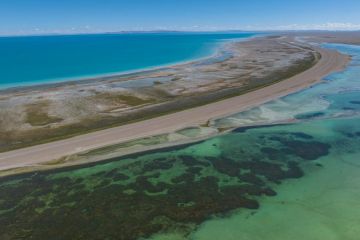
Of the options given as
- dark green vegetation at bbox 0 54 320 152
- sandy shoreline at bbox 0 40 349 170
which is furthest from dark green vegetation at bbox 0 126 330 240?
dark green vegetation at bbox 0 54 320 152

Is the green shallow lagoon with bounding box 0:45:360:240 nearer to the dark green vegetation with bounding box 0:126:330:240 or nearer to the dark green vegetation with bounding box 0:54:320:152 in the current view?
the dark green vegetation with bounding box 0:126:330:240

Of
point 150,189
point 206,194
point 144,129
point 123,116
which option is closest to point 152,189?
point 150,189

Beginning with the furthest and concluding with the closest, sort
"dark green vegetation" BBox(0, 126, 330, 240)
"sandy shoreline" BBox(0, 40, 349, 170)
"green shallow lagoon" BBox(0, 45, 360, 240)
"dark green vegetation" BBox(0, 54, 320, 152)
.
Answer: "dark green vegetation" BBox(0, 54, 320, 152) → "sandy shoreline" BBox(0, 40, 349, 170) → "dark green vegetation" BBox(0, 126, 330, 240) → "green shallow lagoon" BBox(0, 45, 360, 240)

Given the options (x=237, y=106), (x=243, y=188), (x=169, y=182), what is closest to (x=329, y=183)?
(x=243, y=188)

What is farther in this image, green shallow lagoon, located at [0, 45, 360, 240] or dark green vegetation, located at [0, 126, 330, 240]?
dark green vegetation, located at [0, 126, 330, 240]

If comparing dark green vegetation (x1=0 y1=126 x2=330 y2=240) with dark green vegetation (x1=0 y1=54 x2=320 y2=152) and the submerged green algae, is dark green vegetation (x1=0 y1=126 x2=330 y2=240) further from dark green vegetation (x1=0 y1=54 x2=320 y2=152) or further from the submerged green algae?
dark green vegetation (x1=0 y1=54 x2=320 y2=152)

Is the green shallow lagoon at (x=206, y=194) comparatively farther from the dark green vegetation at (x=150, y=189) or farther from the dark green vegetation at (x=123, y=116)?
the dark green vegetation at (x=123, y=116)

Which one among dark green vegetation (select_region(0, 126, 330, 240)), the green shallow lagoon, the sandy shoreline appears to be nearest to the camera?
the green shallow lagoon

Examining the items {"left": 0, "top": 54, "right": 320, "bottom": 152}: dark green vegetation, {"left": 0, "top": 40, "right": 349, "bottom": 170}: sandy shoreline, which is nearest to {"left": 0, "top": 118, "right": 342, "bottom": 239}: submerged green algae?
{"left": 0, "top": 40, "right": 349, "bottom": 170}: sandy shoreline
